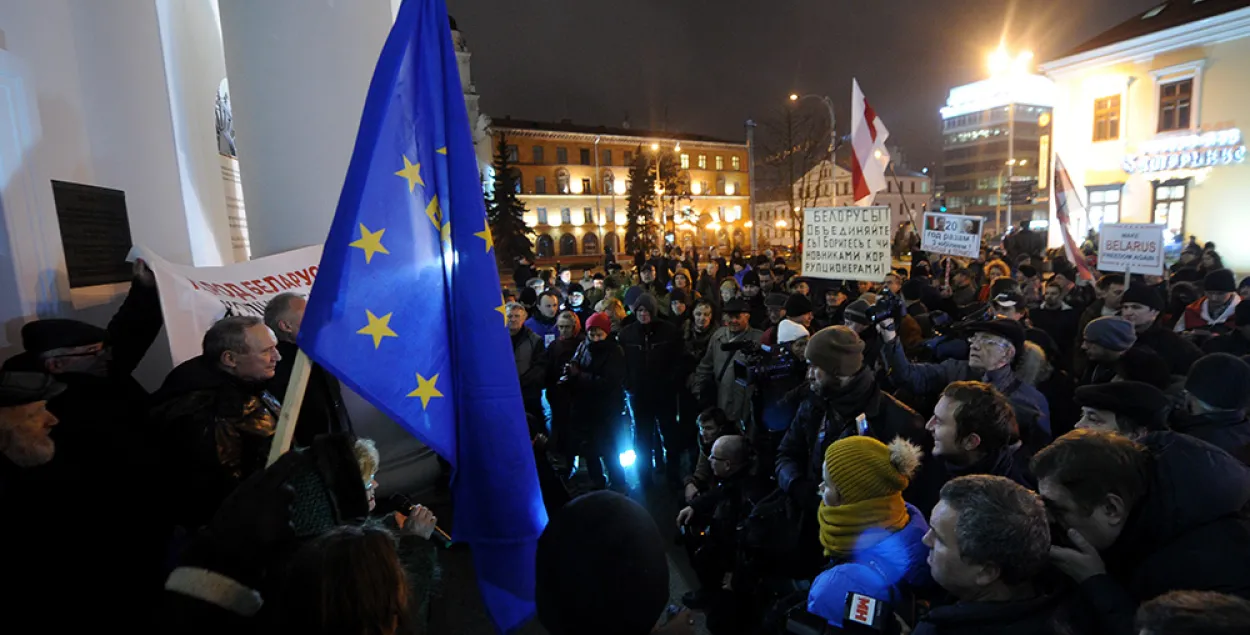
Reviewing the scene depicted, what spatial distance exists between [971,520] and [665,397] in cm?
435

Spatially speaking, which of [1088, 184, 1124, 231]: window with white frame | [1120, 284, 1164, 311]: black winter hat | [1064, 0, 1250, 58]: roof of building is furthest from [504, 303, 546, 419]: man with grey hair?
[1064, 0, 1250, 58]: roof of building

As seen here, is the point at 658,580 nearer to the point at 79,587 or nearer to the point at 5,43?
the point at 79,587

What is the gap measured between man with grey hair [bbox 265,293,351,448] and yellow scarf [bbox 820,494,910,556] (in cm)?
231

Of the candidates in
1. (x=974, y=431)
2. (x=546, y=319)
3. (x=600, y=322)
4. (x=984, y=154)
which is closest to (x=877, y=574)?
(x=974, y=431)

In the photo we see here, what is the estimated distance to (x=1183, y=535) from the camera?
1.98 meters

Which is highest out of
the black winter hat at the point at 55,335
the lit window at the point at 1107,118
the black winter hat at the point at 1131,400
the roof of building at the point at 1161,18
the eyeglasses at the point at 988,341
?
the roof of building at the point at 1161,18

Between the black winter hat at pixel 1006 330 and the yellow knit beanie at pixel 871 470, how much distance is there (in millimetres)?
1910

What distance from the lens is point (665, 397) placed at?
607 centimetres

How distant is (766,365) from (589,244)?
228 feet

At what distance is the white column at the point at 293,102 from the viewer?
468 cm

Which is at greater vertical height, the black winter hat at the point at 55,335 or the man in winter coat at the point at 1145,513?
the black winter hat at the point at 55,335

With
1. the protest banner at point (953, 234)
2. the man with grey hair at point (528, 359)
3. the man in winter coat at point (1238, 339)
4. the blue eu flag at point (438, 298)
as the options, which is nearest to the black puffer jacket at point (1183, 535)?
the blue eu flag at point (438, 298)

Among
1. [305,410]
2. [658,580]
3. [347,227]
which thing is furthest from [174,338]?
[658,580]

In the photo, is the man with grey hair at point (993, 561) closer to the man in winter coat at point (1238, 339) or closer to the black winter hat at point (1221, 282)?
the man in winter coat at point (1238, 339)
